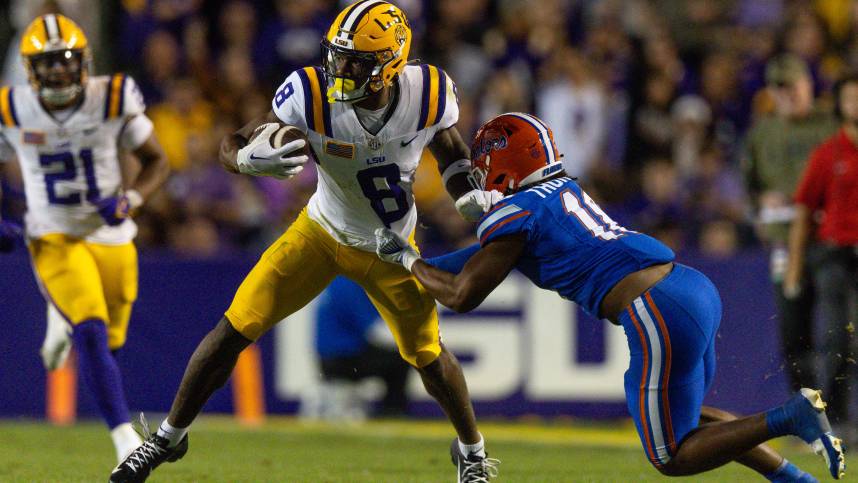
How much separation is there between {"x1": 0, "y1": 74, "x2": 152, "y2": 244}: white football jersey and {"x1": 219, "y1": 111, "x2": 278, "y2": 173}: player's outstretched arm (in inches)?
61.4

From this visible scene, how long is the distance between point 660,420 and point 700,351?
276 millimetres

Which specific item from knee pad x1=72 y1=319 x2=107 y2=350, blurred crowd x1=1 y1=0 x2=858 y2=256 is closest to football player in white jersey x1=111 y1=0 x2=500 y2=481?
knee pad x1=72 y1=319 x2=107 y2=350

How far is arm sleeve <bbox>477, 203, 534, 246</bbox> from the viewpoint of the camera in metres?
4.90

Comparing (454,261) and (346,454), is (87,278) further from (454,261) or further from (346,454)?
(454,261)

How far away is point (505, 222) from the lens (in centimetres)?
491

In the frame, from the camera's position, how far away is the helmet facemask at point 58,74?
21.7 ft

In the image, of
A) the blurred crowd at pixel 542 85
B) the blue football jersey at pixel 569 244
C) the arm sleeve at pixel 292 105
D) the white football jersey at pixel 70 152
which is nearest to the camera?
the blue football jersey at pixel 569 244

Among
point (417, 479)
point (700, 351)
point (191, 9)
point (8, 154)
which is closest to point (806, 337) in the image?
point (417, 479)

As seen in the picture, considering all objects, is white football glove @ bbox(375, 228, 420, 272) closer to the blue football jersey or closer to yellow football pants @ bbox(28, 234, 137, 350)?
the blue football jersey

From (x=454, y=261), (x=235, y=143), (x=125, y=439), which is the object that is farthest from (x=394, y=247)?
(x=125, y=439)

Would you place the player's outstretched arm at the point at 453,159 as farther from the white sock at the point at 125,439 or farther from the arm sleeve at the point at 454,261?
the white sock at the point at 125,439

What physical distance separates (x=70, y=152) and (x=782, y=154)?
4.26m

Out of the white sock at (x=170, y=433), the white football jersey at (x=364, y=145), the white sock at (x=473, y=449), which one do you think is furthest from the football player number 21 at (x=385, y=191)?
the white sock at (x=170, y=433)

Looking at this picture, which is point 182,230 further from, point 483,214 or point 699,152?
point 483,214
